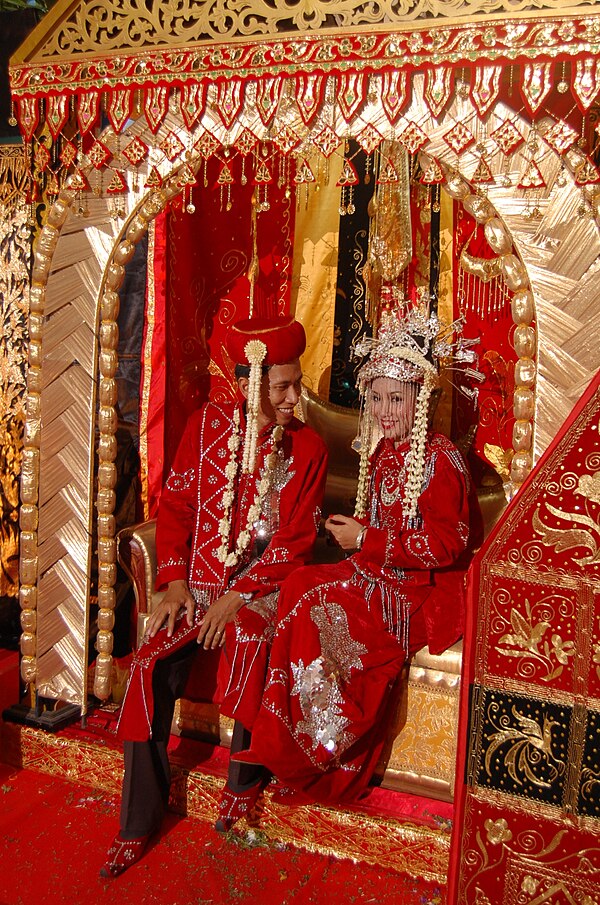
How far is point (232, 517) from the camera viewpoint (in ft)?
10.3

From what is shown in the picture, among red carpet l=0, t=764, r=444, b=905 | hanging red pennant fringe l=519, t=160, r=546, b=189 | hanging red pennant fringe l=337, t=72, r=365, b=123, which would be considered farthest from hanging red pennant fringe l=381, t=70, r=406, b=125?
red carpet l=0, t=764, r=444, b=905

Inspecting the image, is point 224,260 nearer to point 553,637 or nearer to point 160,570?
point 160,570

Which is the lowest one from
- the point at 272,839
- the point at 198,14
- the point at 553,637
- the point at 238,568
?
the point at 272,839

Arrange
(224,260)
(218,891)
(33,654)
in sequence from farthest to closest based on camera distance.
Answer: (224,260) → (33,654) → (218,891)

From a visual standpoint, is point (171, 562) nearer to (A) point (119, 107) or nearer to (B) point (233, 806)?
(B) point (233, 806)

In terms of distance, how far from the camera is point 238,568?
3.12 m

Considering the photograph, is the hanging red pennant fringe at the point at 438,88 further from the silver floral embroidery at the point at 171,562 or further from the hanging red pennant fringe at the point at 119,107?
the silver floral embroidery at the point at 171,562

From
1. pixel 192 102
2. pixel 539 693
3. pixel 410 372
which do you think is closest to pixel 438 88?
pixel 192 102

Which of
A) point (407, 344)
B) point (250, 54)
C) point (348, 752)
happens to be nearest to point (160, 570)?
point (348, 752)

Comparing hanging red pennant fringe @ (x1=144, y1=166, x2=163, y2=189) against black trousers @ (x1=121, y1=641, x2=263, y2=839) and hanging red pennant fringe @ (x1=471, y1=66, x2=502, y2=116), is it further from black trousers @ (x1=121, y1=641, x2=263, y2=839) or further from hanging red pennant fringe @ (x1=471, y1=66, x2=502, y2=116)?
black trousers @ (x1=121, y1=641, x2=263, y2=839)

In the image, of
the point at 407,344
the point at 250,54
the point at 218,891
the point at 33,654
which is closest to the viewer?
the point at 218,891

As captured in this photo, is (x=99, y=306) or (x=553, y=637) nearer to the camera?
(x=553, y=637)

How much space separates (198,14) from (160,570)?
1962mm

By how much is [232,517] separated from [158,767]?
0.94 metres
